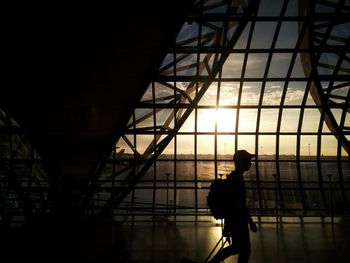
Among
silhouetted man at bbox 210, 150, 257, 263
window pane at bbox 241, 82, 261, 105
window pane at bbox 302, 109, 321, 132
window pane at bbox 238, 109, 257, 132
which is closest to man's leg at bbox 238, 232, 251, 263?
silhouetted man at bbox 210, 150, 257, 263

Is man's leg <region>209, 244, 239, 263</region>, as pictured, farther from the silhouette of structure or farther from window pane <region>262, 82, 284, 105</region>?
window pane <region>262, 82, 284, 105</region>

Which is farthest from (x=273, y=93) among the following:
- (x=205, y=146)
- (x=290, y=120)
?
(x=205, y=146)

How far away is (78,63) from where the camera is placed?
513cm

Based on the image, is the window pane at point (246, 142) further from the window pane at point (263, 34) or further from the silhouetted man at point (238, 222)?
the silhouetted man at point (238, 222)

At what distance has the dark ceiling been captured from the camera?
13.7 ft

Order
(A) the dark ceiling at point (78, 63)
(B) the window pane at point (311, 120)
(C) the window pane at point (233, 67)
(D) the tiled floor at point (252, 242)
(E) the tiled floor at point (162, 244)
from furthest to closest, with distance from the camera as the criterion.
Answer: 1. (B) the window pane at point (311, 120)
2. (C) the window pane at point (233, 67)
3. (D) the tiled floor at point (252, 242)
4. (E) the tiled floor at point (162, 244)
5. (A) the dark ceiling at point (78, 63)

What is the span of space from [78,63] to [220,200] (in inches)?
123

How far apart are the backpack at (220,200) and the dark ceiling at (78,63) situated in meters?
2.73

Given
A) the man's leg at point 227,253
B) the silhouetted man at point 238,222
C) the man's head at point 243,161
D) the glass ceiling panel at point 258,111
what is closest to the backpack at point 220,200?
the silhouetted man at point 238,222

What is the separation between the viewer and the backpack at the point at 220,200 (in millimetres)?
3760

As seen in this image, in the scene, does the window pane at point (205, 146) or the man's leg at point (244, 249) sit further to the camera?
the window pane at point (205, 146)

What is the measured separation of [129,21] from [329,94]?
481 inches

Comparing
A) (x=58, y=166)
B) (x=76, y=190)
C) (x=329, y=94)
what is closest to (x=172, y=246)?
(x=58, y=166)

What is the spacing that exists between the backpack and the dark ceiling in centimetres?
273
